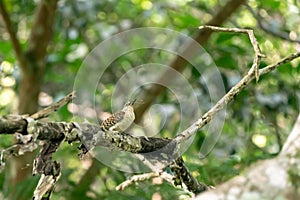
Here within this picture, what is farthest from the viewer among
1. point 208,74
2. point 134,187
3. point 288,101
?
point 288,101

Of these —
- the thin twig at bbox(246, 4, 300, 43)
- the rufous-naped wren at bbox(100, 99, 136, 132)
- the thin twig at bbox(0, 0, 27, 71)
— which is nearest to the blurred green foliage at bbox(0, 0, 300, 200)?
the thin twig at bbox(246, 4, 300, 43)

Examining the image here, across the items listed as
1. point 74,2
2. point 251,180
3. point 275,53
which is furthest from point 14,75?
point 251,180

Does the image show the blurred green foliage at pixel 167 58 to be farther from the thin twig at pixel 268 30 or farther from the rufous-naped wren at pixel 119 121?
the rufous-naped wren at pixel 119 121

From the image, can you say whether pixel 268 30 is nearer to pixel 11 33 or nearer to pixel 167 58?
pixel 167 58

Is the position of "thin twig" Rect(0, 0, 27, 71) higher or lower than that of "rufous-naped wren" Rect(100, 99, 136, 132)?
lower

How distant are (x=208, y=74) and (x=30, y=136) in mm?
1110

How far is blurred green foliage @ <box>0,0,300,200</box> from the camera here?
1532 millimetres

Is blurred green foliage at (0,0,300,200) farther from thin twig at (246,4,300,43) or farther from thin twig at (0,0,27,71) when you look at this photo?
thin twig at (0,0,27,71)

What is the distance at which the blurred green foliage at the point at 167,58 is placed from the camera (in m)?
1.53

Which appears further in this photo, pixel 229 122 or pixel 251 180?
pixel 229 122

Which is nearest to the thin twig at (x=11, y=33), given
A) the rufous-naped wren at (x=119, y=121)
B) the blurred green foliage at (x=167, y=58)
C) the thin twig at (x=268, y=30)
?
the blurred green foliage at (x=167, y=58)

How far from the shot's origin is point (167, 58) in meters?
2.14

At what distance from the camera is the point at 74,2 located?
1.89 metres

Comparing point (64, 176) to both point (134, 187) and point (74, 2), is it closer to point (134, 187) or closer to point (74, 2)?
point (134, 187)
